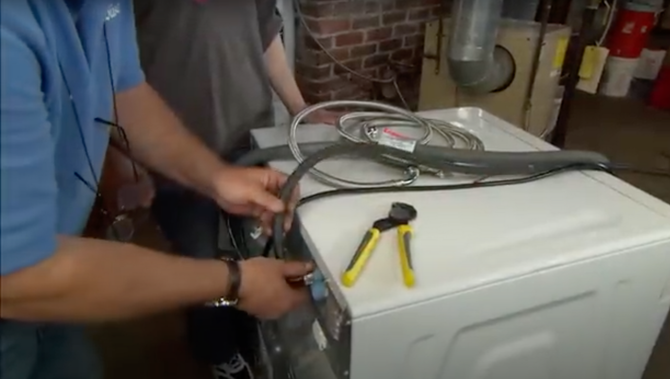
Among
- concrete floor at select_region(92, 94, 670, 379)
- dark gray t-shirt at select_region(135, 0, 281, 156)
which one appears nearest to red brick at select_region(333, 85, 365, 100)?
concrete floor at select_region(92, 94, 670, 379)

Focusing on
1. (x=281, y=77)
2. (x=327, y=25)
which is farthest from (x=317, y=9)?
(x=281, y=77)

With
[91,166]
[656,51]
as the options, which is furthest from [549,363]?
[656,51]

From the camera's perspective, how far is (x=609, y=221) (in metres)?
0.77

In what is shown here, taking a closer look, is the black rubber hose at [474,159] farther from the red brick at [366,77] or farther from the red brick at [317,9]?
the red brick at [366,77]

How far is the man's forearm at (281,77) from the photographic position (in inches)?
48.6

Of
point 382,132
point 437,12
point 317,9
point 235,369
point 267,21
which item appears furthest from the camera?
point 437,12

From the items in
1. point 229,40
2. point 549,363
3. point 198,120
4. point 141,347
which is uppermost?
point 229,40

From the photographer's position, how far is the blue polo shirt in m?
0.45

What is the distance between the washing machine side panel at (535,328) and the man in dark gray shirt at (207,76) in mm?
512

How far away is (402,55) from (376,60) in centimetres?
12

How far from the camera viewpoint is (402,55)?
7.78 ft

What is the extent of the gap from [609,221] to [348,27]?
5.04 feet

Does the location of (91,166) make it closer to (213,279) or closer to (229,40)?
(213,279)

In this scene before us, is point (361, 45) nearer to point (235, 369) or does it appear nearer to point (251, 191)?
point (235, 369)
